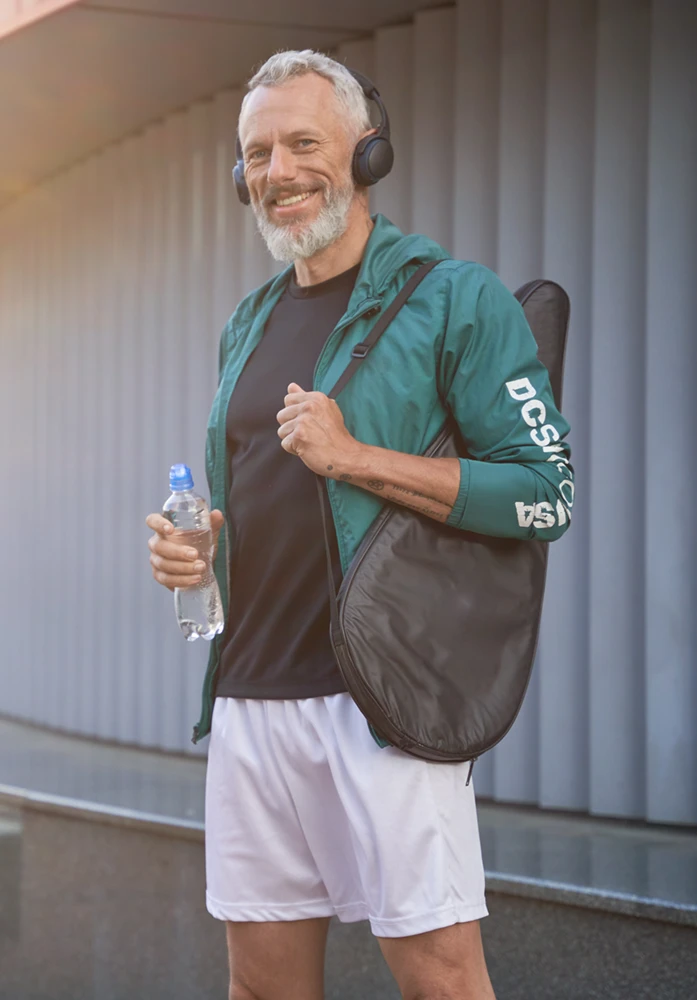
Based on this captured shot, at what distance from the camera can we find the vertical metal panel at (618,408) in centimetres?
358

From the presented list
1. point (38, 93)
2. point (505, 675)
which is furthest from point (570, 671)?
point (38, 93)

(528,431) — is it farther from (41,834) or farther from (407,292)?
(41,834)

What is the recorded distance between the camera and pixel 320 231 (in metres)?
1.79

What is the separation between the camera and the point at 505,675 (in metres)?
1.63

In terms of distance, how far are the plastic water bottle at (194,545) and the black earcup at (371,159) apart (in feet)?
1.86

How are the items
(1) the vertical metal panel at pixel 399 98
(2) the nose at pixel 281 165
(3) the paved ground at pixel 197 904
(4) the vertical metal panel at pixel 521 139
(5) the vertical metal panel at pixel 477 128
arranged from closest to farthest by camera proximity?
1. (2) the nose at pixel 281 165
2. (3) the paved ground at pixel 197 904
3. (4) the vertical metal panel at pixel 521 139
4. (5) the vertical metal panel at pixel 477 128
5. (1) the vertical metal panel at pixel 399 98

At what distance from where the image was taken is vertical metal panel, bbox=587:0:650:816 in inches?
141

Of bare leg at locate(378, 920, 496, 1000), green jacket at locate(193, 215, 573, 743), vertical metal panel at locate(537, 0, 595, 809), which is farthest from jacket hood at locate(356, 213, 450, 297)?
vertical metal panel at locate(537, 0, 595, 809)

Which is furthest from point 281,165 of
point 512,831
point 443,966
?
point 512,831

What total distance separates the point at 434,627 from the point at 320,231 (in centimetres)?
67

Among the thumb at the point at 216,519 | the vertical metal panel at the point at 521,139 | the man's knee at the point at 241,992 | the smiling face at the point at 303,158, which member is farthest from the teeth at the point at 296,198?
the vertical metal panel at the point at 521,139

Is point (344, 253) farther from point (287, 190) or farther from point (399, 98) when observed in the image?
point (399, 98)

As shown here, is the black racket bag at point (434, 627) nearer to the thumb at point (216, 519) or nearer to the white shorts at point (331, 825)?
the white shorts at point (331, 825)

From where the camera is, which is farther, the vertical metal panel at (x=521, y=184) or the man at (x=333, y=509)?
the vertical metal panel at (x=521, y=184)
